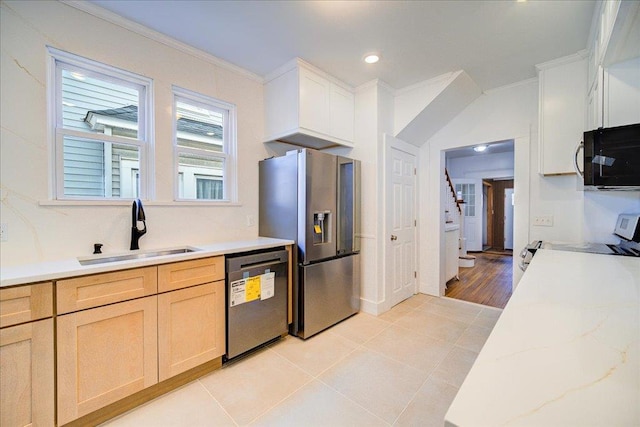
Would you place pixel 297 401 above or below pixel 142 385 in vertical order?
below

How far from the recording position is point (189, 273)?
1922mm

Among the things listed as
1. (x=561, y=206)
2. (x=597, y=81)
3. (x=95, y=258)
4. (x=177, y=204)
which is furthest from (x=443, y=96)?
(x=95, y=258)

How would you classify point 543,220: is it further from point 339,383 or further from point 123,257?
point 123,257

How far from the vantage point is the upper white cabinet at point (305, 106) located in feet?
8.87

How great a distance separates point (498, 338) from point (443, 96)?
121 inches

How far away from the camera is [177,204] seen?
7.88 ft

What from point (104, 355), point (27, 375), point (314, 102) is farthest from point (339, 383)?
point (314, 102)

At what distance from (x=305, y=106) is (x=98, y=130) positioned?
1764 millimetres

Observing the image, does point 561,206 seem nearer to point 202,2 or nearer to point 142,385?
point 202,2

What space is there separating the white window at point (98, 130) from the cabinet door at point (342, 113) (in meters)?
1.77

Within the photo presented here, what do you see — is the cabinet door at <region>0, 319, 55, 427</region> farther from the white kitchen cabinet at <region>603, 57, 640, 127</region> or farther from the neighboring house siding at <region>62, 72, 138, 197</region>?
the white kitchen cabinet at <region>603, 57, 640, 127</region>

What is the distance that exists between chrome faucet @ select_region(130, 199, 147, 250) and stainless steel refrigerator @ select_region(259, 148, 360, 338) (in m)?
1.15

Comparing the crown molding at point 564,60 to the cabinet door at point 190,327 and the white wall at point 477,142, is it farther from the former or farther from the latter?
the cabinet door at point 190,327

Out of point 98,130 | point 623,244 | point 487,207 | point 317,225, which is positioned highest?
point 98,130
